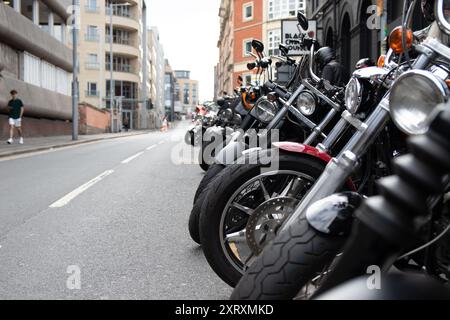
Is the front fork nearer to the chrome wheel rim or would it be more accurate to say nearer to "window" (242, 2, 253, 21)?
the chrome wheel rim

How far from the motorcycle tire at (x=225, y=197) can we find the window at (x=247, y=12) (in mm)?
56975

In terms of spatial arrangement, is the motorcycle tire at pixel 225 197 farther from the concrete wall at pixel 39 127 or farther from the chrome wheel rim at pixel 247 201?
the concrete wall at pixel 39 127

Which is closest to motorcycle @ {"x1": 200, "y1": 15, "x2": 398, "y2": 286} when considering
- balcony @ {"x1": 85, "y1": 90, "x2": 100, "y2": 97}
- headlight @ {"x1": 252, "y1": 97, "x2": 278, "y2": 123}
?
headlight @ {"x1": 252, "y1": 97, "x2": 278, "y2": 123}

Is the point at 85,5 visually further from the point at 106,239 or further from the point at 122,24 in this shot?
the point at 106,239

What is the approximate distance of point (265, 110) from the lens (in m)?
4.27

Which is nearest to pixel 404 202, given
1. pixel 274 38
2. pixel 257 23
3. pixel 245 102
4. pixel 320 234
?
pixel 320 234

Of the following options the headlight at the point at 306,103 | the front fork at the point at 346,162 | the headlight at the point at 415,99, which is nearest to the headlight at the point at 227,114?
the headlight at the point at 306,103

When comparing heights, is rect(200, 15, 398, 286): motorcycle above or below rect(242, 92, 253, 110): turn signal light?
below

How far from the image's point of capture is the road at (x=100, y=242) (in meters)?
3.18

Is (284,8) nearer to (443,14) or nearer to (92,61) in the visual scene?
(92,61)

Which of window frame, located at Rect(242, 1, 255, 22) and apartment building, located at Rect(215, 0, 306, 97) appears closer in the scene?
apartment building, located at Rect(215, 0, 306, 97)

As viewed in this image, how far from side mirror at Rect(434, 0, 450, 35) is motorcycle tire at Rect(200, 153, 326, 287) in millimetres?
960

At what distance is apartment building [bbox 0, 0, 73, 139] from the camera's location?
24205 mm

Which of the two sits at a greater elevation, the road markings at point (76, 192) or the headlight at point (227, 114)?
the headlight at point (227, 114)
